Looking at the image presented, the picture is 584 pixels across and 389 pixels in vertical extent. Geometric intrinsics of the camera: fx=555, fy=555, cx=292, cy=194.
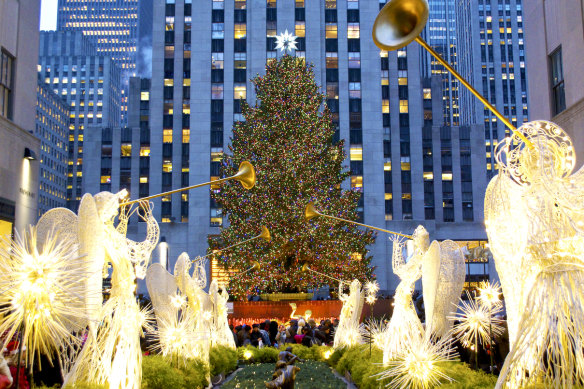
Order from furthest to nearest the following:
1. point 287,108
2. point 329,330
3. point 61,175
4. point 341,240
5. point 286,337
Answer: point 61,175 < point 287,108 < point 341,240 < point 329,330 < point 286,337

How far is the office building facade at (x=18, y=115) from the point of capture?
66.1ft

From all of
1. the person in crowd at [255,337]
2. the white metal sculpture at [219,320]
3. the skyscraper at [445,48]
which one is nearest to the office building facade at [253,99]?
the person in crowd at [255,337]

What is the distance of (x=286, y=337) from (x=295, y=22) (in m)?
36.9

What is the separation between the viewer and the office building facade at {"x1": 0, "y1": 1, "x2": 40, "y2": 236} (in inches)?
794

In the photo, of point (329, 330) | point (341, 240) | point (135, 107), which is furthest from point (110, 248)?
point (135, 107)

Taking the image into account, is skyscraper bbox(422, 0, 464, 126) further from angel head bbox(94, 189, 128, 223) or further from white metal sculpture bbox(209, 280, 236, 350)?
angel head bbox(94, 189, 128, 223)

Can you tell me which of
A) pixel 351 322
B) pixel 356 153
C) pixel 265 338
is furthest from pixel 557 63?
pixel 356 153

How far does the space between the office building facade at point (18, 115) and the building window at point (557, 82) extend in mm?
19627

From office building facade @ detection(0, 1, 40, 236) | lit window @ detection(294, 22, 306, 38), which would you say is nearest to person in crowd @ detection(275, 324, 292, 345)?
office building facade @ detection(0, 1, 40, 236)

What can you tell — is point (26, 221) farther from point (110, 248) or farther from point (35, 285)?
point (35, 285)

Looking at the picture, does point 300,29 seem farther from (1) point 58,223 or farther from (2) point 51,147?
(2) point 51,147

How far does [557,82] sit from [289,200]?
44.5 feet

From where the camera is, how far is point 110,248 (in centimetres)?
795

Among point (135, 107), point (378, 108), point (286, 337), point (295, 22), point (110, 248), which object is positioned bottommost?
point (286, 337)
